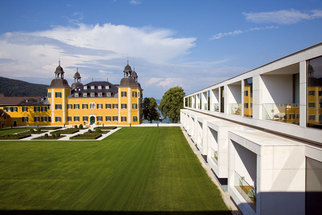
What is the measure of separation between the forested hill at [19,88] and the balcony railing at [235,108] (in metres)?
166

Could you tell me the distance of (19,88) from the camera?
157m

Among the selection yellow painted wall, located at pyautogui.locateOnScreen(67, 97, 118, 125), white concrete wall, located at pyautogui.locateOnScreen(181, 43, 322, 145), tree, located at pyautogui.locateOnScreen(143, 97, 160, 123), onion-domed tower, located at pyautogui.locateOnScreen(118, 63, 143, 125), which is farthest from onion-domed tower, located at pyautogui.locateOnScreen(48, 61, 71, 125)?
white concrete wall, located at pyautogui.locateOnScreen(181, 43, 322, 145)

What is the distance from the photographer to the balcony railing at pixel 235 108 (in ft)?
45.3

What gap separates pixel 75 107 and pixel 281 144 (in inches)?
1889

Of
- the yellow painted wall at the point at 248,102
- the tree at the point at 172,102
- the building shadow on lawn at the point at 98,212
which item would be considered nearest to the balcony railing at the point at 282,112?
the yellow painted wall at the point at 248,102

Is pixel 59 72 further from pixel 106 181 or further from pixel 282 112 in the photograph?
pixel 282 112

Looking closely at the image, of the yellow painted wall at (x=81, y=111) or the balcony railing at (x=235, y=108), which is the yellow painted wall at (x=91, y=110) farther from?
the balcony railing at (x=235, y=108)

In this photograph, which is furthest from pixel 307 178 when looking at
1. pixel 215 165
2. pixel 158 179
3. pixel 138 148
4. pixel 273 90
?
pixel 138 148

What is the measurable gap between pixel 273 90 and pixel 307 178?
5.18 metres

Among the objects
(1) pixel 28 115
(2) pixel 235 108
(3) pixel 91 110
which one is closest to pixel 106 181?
(2) pixel 235 108

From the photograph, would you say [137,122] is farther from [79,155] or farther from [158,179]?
[158,179]

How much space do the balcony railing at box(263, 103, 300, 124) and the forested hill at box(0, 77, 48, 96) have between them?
17086cm

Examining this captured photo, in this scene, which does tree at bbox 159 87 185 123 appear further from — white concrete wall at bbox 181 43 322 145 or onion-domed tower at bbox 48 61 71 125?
white concrete wall at bbox 181 43 322 145

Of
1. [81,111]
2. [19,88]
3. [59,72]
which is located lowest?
[81,111]
